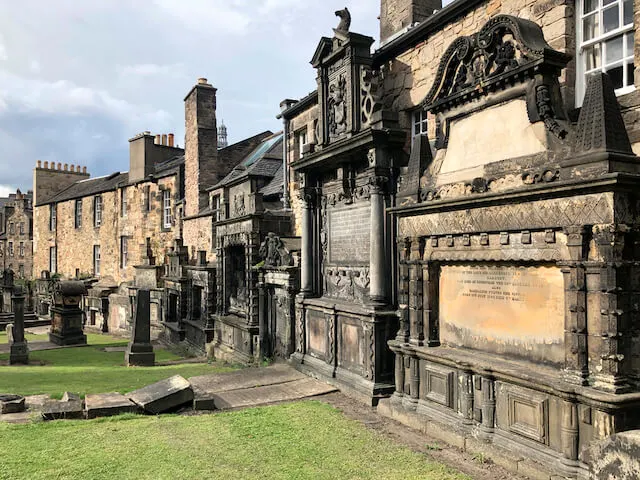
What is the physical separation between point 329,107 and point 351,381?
5432 mm

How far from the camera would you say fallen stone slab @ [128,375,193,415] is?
775cm

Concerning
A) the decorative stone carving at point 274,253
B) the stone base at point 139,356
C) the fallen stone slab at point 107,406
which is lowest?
the stone base at point 139,356

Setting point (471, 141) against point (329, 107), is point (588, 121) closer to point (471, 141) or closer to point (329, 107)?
point (471, 141)

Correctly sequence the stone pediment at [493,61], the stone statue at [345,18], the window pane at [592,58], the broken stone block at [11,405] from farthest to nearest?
1. the stone statue at [345,18]
2. the broken stone block at [11,405]
3. the window pane at [592,58]
4. the stone pediment at [493,61]

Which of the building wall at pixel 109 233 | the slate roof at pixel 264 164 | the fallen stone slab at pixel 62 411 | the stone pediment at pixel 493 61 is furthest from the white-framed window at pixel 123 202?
the stone pediment at pixel 493 61

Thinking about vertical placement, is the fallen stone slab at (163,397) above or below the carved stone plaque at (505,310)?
below

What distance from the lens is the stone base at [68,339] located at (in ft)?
61.7

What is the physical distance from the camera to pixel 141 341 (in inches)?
567

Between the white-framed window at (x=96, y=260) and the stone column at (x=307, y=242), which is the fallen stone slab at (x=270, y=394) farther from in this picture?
the white-framed window at (x=96, y=260)

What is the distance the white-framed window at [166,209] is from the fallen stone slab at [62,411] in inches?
808

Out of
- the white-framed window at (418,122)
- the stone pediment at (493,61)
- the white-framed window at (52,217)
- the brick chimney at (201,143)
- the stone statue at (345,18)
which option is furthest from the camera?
the white-framed window at (52,217)

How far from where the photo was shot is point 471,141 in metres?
6.64

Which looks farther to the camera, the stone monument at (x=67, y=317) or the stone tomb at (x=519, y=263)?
the stone monument at (x=67, y=317)

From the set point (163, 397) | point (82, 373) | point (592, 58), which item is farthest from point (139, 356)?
point (592, 58)
